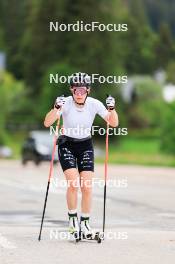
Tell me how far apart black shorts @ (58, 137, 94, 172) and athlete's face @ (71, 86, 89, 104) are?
45 cm

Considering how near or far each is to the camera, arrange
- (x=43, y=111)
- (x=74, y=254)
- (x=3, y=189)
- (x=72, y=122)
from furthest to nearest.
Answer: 1. (x=43, y=111)
2. (x=3, y=189)
3. (x=72, y=122)
4. (x=74, y=254)

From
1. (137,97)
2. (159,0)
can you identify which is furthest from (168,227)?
(159,0)

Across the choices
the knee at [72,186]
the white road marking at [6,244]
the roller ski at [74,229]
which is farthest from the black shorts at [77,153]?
the white road marking at [6,244]

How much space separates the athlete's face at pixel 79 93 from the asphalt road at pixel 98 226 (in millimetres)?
1569

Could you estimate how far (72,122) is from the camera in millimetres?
10250

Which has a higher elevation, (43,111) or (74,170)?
(43,111)

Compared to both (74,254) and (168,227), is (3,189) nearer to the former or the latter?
(168,227)

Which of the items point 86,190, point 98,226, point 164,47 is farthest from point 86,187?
point 164,47

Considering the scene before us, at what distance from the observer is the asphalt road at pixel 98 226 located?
8.84 metres

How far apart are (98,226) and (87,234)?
2.06 meters

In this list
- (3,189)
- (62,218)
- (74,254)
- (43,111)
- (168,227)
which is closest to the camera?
(74,254)

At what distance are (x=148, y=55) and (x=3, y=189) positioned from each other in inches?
4086

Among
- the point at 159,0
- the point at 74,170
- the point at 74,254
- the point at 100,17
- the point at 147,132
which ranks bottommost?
the point at 74,254

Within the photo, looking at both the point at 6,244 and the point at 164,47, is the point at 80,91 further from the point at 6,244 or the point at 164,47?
the point at 164,47
